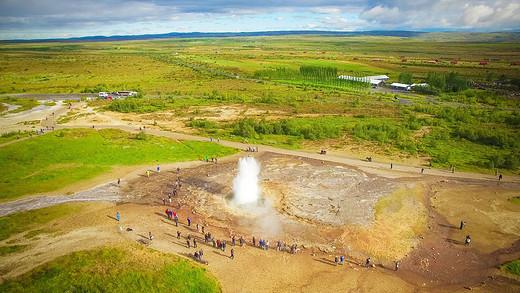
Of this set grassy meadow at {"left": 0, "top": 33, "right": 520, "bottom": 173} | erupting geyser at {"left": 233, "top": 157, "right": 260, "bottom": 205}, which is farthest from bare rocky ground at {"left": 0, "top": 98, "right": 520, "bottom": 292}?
grassy meadow at {"left": 0, "top": 33, "right": 520, "bottom": 173}

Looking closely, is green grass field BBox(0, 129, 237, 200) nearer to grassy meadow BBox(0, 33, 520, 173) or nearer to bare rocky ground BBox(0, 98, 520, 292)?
bare rocky ground BBox(0, 98, 520, 292)

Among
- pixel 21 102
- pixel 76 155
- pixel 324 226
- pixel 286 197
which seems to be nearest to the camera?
pixel 324 226

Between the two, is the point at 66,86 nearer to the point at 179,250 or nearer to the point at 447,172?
the point at 179,250

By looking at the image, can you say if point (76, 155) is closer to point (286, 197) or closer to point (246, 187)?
point (246, 187)

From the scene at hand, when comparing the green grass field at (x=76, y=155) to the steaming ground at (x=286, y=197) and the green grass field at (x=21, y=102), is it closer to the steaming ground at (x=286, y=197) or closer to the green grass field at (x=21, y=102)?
the steaming ground at (x=286, y=197)

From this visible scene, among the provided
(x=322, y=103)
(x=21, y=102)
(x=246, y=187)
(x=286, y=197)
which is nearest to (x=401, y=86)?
(x=322, y=103)

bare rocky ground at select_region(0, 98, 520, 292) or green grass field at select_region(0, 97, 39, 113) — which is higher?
green grass field at select_region(0, 97, 39, 113)
